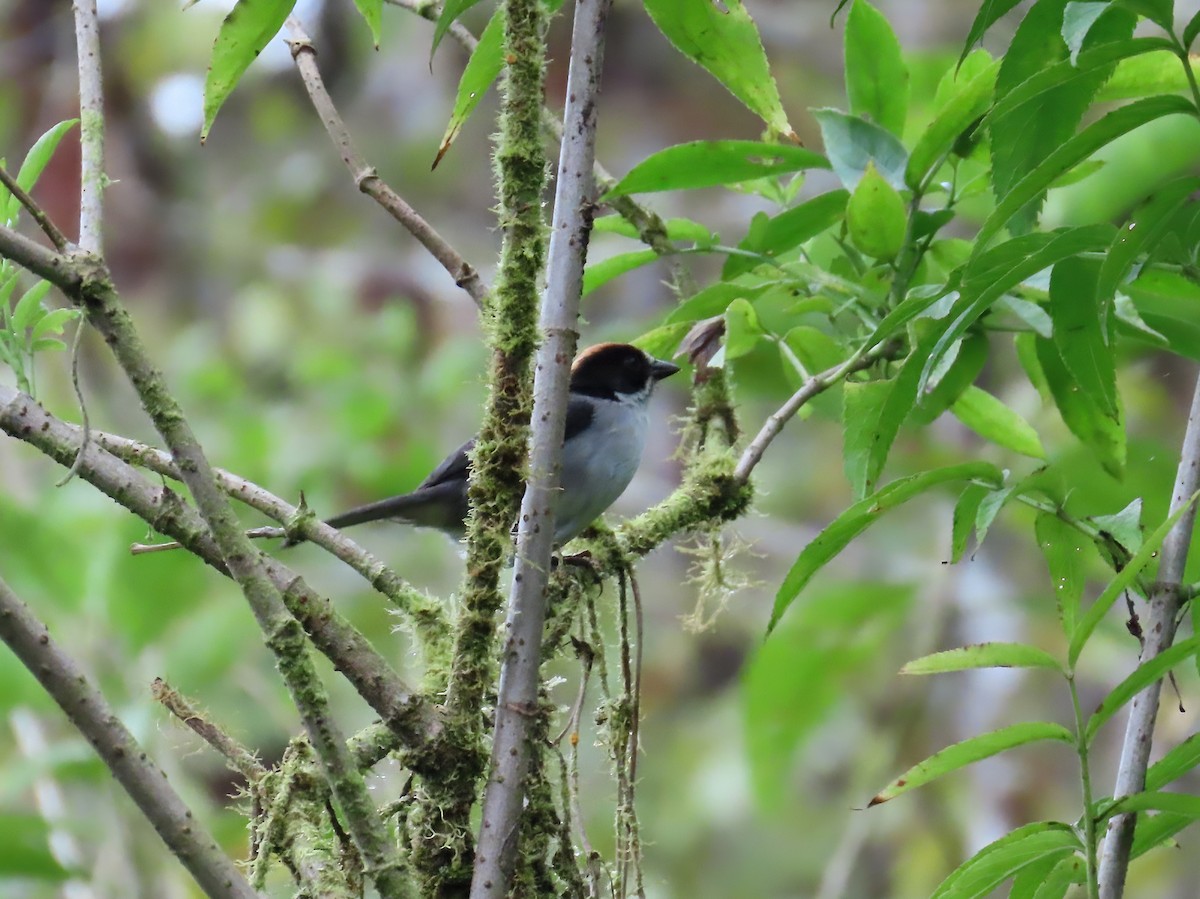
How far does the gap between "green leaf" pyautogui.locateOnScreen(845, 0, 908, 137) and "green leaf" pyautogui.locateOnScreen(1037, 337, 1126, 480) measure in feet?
1.85

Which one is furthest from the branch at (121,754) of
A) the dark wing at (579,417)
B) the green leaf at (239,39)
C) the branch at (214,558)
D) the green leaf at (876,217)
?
the dark wing at (579,417)

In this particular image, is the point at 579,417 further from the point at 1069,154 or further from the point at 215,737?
the point at 1069,154

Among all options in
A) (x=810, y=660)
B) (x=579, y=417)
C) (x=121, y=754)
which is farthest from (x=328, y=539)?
(x=579, y=417)

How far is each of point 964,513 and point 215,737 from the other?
111 centimetres

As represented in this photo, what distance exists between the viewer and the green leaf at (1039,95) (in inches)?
59.3

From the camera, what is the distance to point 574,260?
159 cm

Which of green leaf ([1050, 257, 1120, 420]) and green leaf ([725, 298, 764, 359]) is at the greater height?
green leaf ([725, 298, 764, 359])

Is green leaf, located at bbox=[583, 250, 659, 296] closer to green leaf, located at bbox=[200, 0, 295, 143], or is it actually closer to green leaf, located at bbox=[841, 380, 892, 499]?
green leaf, located at bbox=[841, 380, 892, 499]

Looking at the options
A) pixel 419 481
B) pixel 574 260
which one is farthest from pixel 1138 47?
pixel 419 481

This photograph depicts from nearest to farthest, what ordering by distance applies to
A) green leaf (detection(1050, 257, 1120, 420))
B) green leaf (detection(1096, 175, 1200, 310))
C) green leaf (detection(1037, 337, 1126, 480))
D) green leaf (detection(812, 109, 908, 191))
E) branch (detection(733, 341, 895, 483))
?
green leaf (detection(1096, 175, 1200, 310)) < green leaf (detection(1050, 257, 1120, 420)) < green leaf (detection(1037, 337, 1126, 480)) < branch (detection(733, 341, 895, 483)) < green leaf (detection(812, 109, 908, 191))

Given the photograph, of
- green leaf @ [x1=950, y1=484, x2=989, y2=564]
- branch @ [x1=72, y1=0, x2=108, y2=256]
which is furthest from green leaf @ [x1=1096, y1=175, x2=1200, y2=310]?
branch @ [x1=72, y1=0, x2=108, y2=256]

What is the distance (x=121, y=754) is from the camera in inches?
50.9

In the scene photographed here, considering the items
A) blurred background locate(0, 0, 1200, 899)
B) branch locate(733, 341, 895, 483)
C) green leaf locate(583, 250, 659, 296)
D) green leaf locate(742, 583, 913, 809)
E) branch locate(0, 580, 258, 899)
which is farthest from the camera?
blurred background locate(0, 0, 1200, 899)

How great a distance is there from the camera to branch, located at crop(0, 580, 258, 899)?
50.5 inches
